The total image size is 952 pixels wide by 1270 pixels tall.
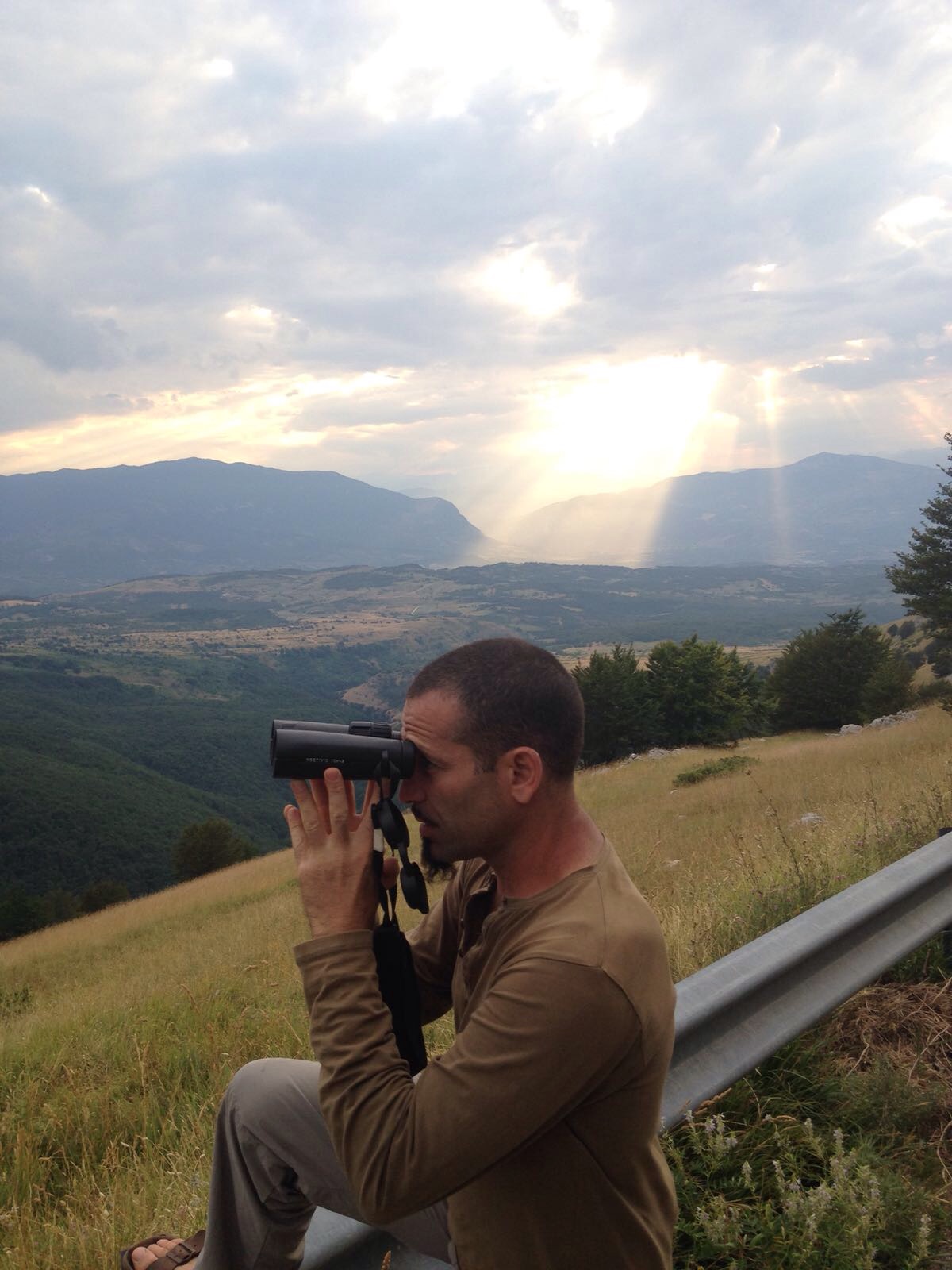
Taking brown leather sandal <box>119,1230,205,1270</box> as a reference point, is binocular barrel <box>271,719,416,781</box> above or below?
above

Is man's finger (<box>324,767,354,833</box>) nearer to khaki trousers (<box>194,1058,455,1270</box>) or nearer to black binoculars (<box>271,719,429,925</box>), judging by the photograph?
black binoculars (<box>271,719,429,925</box>)

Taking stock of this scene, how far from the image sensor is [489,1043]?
1430 mm

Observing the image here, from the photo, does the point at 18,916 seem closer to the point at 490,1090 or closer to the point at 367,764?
the point at 367,764

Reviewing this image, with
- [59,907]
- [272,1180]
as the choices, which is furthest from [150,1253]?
[59,907]

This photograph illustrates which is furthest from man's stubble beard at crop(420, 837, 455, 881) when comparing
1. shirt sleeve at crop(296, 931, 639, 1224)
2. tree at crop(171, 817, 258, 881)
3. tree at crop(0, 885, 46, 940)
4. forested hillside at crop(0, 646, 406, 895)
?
tree at crop(0, 885, 46, 940)

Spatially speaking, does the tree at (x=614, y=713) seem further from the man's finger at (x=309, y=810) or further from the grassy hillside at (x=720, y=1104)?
the man's finger at (x=309, y=810)

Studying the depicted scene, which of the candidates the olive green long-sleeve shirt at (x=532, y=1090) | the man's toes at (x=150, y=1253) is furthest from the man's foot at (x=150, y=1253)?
the olive green long-sleeve shirt at (x=532, y=1090)

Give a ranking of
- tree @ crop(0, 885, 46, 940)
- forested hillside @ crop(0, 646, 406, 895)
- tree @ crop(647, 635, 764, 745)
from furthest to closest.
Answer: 1. forested hillside @ crop(0, 646, 406, 895)
2. tree @ crop(647, 635, 764, 745)
3. tree @ crop(0, 885, 46, 940)

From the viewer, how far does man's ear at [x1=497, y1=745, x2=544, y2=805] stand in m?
1.75

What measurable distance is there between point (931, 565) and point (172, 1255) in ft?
112

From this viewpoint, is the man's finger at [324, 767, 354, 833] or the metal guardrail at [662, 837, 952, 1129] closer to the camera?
the man's finger at [324, 767, 354, 833]

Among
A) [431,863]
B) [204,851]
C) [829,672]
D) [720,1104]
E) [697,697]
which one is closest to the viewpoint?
[431,863]

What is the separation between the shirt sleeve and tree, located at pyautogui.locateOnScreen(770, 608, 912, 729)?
46.2m

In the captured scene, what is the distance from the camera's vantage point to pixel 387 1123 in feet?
4.89
